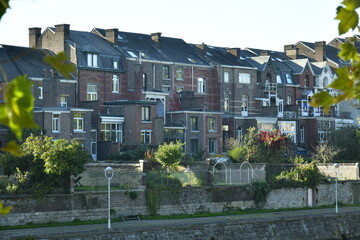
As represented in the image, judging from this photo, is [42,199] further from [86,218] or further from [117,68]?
[117,68]

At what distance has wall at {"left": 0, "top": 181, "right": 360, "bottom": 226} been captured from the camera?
31589 mm

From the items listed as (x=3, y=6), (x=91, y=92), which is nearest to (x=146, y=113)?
(x=91, y=92)

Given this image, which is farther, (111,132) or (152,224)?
(111,132)

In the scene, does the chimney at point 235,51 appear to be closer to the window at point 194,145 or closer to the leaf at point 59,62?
the window at point 194,145

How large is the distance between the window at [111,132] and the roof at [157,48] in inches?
293

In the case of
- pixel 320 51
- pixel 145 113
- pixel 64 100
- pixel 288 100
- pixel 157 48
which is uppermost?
pixel 320 51

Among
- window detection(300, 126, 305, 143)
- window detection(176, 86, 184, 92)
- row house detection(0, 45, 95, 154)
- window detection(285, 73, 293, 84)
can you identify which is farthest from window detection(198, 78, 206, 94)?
row house detection(0, 45, 95, 154)

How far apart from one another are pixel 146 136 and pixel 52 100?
25.1 ft

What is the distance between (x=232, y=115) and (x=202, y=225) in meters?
39.2

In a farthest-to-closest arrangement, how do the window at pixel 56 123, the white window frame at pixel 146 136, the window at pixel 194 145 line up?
the window at pixel 194 145 → the white window frame at pixel 146 136 → the window at pixel 56 123

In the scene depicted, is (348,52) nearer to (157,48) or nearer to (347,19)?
(347,19)

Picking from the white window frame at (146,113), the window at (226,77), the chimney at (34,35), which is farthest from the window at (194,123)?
the chimney at (34,35)

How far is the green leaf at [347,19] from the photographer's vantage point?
402 cm

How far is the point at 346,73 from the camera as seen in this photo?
153 inches
